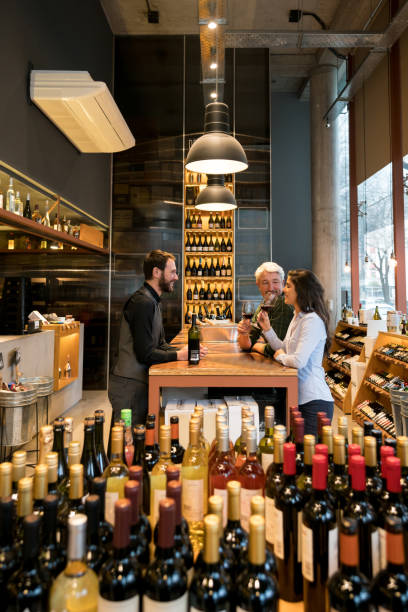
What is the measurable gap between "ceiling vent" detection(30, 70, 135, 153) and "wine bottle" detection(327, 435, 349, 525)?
3.76 m

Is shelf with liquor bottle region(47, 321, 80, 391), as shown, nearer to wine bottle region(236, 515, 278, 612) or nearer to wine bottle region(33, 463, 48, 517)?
wine bottle region(33, 463, 48, 517)

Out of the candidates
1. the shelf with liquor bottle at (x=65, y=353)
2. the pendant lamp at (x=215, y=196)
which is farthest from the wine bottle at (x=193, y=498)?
the shelf with liquor bottle at (x=65, y=353)

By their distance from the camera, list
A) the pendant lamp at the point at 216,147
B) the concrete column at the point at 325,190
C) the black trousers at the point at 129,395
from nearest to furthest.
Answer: the black trousers at the point at 129,395, the pendant lamp at the point at 216,147, the concrete column at the point at 325,190

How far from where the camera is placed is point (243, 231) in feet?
22.9

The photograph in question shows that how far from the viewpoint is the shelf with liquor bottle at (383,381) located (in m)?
4.18

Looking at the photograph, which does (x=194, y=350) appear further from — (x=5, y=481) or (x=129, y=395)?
(x=5, y=481)

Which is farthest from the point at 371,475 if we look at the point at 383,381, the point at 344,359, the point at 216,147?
the point at 344,359

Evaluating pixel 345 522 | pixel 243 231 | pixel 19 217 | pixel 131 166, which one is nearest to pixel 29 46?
pixel 19 217

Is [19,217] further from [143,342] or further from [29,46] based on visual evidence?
[143,342]

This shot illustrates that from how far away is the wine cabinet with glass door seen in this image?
6.98 meters

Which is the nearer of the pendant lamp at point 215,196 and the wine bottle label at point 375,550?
the wine bottle label at point 375,550

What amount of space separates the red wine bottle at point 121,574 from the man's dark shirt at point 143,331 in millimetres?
1659

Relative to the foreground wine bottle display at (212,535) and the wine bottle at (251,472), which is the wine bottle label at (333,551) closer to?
the foreground wine bottle display at (212,535)

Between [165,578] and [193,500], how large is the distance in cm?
29
